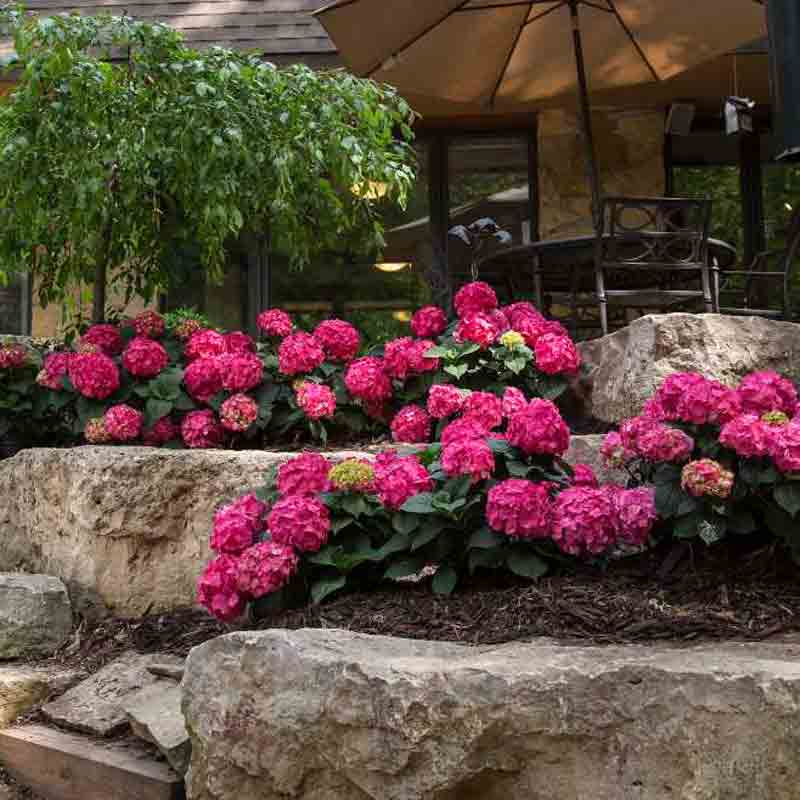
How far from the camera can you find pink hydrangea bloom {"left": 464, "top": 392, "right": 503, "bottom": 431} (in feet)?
11.3

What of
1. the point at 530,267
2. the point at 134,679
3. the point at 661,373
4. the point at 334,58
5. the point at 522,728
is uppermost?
the point at 334,58

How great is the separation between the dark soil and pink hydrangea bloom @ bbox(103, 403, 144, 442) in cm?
136

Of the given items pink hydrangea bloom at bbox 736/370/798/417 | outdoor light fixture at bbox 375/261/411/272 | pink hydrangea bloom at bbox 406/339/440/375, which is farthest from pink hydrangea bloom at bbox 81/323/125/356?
outdoor light fixture at bbox 375/261/411/272

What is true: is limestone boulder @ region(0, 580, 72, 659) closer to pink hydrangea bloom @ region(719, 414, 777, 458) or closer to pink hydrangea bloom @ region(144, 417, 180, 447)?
pink hydrangea bloom @ region(144, 417, 180, 447)

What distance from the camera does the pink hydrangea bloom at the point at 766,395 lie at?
271 cm

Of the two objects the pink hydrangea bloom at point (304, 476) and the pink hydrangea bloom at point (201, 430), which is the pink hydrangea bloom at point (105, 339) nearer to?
the pink hydrangea bloom at point (201, 430)

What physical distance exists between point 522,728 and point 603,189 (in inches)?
249

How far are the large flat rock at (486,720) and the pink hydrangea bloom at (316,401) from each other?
1721 mm

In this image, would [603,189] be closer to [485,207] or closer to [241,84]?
[485,207]

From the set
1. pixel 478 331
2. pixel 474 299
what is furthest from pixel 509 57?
pixel 478 331

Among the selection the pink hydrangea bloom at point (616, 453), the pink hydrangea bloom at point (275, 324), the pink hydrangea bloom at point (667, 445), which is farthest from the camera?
the pink hydrangea bloom at point (275, 324)

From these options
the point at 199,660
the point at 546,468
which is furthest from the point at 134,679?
the point at 546,468

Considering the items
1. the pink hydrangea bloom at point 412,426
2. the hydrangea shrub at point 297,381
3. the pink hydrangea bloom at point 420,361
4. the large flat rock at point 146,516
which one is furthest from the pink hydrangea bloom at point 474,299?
the large flat rock at point 146,516

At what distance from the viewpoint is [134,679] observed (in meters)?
3.15
